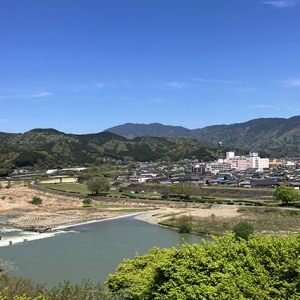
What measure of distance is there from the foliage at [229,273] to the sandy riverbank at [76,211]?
97.5 feet

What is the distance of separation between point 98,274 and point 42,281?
3294mm

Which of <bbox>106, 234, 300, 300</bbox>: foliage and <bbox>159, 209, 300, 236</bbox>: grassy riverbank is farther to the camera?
<bbox>159, 209, 300, 236</bbox>: grassy riverbank

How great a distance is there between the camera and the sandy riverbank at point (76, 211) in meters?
42.7

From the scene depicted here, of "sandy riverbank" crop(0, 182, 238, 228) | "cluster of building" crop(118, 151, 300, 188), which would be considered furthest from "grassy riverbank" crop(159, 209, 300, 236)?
"cluster of building" crop(118, 151, 300, 188)

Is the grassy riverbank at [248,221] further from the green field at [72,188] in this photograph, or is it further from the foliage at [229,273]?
the green field at [72,188]

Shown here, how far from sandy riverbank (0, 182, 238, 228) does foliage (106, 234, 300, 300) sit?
97.5 ft

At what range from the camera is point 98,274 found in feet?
69.8

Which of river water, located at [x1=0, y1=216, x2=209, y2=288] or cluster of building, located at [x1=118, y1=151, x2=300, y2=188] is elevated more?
cluster of building, located at [x1=118, y1=151, x2=300, y2=188]

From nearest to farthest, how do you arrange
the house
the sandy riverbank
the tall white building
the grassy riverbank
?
the grassy riverbank
the sandy riverbank
the house
the tall white building

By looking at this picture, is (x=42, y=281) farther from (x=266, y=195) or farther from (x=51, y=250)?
(x=266, y=195)

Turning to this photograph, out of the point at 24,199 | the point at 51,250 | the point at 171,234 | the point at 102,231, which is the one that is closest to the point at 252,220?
the point at 171,234

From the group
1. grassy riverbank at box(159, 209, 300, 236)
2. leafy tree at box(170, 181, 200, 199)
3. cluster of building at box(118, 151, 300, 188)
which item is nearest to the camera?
grassy riverbank at box(159, 209, 300, 236)

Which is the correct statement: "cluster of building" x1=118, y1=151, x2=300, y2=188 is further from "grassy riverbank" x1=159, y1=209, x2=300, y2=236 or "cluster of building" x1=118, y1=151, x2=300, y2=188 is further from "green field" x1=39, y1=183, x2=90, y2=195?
"grassy riverbank" x1=159, y1=209, x2=300, y2=236

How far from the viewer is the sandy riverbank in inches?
1679
